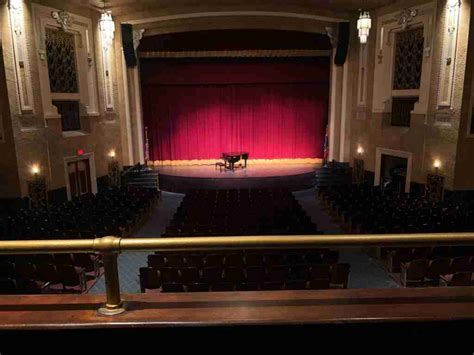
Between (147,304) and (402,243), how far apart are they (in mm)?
1217

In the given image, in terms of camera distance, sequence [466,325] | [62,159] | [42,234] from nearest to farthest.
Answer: [466,325] → [42,234] → [62,159]

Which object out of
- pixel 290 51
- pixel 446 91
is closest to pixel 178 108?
pixel 290 51

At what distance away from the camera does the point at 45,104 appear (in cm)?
1291

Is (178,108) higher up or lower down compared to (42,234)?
higher up

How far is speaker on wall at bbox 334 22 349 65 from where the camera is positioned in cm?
1647

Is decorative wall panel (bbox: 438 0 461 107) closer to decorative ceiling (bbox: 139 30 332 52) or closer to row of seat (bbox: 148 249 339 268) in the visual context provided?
decorative ceiling (bbox: 139 30 332 52)

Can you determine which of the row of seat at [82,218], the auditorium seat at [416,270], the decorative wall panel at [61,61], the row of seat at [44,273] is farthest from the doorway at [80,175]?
the auditorium seat at [416,270]

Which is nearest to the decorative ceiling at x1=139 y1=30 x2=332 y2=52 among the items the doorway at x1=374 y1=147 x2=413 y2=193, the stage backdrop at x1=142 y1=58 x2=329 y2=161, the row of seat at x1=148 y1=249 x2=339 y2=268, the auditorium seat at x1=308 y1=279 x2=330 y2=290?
the stage backdrop at x1=142 y1=58 x2=329 y2=161

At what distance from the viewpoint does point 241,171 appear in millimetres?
17609

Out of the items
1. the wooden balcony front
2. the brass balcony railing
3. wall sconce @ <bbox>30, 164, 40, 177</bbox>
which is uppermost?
the brass balcony railing

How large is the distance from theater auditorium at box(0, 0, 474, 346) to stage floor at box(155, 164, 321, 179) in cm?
18

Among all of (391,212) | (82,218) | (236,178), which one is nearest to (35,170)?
(82,218)

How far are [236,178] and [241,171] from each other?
53.3 inches

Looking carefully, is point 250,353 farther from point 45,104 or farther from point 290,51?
point 290,51
